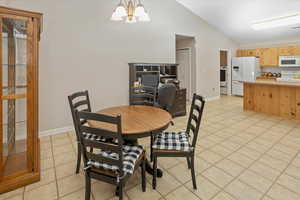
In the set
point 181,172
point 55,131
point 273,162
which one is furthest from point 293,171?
point 55,131

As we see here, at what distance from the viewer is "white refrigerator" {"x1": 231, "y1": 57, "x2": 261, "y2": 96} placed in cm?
670

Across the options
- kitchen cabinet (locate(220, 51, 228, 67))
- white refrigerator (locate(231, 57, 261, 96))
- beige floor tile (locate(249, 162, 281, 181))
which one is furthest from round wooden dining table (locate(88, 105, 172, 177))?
kitchen cabinet (locate(220, 51, 228, 67))

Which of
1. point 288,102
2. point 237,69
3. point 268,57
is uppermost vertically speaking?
point 268,57

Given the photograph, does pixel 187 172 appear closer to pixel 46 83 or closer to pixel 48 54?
pixel 46 83

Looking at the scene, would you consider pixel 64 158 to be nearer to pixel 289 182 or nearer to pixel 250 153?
pixel 250 153

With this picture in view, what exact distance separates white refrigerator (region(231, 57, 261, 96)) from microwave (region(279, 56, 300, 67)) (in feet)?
2.59

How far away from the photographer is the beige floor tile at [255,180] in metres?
1.85

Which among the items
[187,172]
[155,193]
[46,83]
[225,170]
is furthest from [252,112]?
[46,83]

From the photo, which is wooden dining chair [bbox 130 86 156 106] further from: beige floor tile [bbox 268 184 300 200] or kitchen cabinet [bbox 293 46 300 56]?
kitchen cabinet [bbox 293 46 300 56]

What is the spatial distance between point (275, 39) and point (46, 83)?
766 cm

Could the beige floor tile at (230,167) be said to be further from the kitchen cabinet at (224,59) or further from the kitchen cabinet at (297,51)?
the kitchen cabinet at (224,59)

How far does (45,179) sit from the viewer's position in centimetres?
202

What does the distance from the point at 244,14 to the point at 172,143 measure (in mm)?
5141

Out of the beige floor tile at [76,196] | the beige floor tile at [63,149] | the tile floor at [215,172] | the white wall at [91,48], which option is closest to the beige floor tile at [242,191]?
the tile floor at [215,172]
